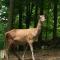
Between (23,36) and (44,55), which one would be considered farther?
(44,55)

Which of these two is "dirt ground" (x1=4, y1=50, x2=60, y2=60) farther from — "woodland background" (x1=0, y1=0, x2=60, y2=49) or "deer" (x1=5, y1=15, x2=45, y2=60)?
"woodland background" (x1=0, y1=0, x2=60, y2=49)

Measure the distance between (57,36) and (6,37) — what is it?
4667 millimetres

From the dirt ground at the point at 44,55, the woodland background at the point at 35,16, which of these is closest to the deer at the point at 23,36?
the dirt ground at the point at 44,55

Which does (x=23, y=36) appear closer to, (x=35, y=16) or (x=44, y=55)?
(x=44, y=55)

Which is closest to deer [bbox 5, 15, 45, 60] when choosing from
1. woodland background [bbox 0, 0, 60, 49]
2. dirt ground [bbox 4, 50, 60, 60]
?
dirt ground [bbox 4, 50, 60, 60]

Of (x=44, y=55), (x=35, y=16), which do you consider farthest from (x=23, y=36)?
(x=35, y=16)

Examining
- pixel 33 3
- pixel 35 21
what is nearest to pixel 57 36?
pixel 35 21

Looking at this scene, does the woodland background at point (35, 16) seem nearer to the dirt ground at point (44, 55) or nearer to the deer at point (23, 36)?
the dirt ground at point (44, 55)

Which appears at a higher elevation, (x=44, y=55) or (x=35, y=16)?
(x=35, y=16)

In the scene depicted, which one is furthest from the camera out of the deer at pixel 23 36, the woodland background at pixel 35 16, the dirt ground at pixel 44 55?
the woodland background at pixel 35 16

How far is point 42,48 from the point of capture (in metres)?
12.7

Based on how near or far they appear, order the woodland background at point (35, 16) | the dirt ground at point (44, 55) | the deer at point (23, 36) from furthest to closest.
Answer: the woodland background at point (35, 16) < the dirt ground at point (44, 55) < the deer at point (23, 36)

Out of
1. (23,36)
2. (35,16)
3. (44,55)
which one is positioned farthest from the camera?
(35,16)

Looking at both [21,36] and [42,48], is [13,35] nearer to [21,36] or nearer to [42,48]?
[21,36]
